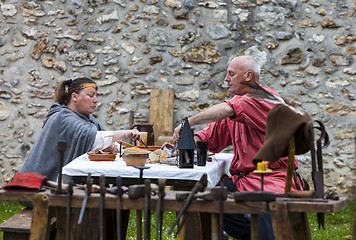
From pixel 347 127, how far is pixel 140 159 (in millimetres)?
3591

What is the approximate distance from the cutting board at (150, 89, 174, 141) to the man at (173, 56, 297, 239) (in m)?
2.33

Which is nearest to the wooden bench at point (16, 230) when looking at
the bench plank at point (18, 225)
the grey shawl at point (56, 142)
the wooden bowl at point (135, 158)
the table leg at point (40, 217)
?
the bench plank at point (18, 225)

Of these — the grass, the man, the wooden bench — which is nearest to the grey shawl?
the wooden bench

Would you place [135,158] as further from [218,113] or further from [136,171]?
[218,113]

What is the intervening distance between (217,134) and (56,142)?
4.19ft

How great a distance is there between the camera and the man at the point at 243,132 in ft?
10.5

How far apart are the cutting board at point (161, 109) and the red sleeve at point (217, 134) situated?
2.18m

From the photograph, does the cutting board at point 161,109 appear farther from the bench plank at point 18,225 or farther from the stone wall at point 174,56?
the bench plank at point 18,225

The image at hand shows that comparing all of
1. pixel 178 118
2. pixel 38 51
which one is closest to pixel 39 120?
pixel 38 51

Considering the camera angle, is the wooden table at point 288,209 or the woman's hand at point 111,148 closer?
the wooden table at point 288,209

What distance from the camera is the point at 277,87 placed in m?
6.00

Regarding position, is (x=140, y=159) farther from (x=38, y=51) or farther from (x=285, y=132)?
(x=38, y=51)

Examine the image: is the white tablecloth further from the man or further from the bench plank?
the bench plank

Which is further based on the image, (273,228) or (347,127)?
(347,127)
